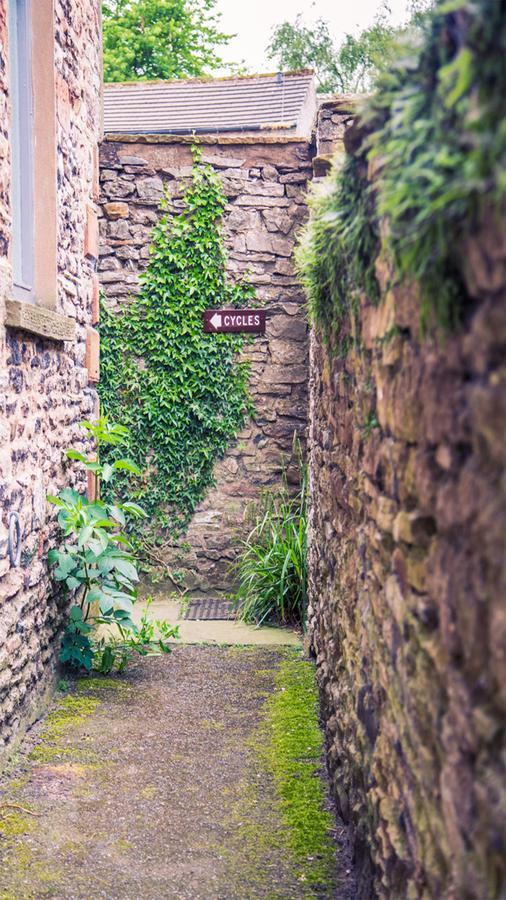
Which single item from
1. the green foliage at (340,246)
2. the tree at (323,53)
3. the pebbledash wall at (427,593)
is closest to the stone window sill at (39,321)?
the green foliage at (340,246)

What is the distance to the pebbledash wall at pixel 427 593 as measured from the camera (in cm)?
121

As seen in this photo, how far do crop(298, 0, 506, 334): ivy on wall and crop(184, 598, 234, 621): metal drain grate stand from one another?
4579 millimetres

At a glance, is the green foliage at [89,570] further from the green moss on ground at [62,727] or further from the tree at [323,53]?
the tree at [323,53]

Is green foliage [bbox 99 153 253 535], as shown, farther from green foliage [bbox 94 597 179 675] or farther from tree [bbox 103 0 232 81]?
tree [bbox 103 0 232 81]

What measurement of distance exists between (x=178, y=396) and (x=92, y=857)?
3.95 meters

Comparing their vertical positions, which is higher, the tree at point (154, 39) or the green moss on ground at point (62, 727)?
the tree at point (154, 39)

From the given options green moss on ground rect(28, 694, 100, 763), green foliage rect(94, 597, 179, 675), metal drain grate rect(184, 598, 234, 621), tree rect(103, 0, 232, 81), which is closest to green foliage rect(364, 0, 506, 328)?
green moss on ground rect(28, 694, 100, 763)

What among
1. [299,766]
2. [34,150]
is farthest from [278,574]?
[34,150]

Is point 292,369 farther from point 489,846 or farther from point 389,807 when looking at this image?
point 489,846

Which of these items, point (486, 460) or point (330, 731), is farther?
point (330, 731)

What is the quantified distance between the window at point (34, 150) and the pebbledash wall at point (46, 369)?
0.08m

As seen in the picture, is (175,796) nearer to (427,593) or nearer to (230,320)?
(427,593)

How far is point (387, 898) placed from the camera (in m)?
2.12

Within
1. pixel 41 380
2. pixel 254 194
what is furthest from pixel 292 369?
pixel 41 380
